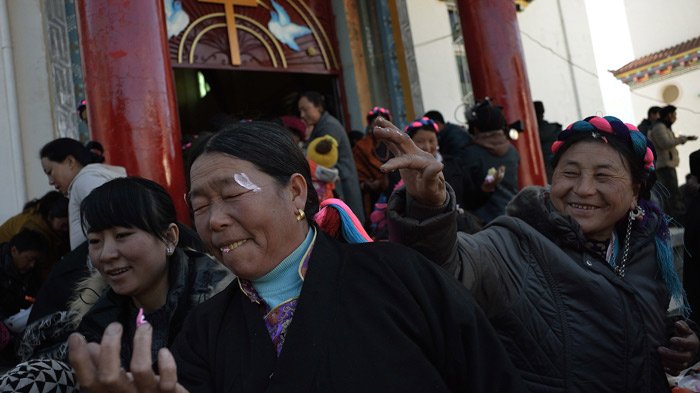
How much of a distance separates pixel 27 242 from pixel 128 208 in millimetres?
2303

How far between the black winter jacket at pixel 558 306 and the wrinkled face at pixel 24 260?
344 centimetres

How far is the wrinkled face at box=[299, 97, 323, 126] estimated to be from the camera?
533 centimetres

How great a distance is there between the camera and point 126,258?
2404 millimetres

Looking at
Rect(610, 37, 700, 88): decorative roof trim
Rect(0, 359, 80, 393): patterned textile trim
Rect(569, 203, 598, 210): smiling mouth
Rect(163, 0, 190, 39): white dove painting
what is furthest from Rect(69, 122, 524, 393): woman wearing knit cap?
Rect(610, 37, 700, 88): decorative roof trim

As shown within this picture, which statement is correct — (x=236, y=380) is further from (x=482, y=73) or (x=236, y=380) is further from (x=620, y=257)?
(x=482, y=73)

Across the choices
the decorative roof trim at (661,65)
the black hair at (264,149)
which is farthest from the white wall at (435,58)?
the decorative roof trim at (661,65)

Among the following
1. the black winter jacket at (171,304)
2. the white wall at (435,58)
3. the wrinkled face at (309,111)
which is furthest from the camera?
the white wall at (435,58)

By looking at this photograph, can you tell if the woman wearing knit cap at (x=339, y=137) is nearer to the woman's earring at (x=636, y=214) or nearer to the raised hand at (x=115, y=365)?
the woman's earring at (x=636, y=214)

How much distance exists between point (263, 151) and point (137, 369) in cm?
66

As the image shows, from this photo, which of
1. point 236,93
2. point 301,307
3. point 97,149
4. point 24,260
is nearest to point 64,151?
point 97,149

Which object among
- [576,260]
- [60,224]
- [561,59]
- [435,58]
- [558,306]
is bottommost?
[558,306]

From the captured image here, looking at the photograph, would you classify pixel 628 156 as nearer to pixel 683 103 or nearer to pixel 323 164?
pixel 323 164

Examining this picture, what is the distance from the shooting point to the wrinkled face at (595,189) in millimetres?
2234

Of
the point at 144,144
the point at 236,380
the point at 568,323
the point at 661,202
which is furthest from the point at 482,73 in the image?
the point at 236,380
